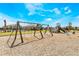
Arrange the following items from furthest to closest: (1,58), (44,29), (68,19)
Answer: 1. (44,29)
2. (68,19)
3. (1,58)

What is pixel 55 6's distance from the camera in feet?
11.4

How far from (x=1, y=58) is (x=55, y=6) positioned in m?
1.40

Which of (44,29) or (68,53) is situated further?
(44,29)

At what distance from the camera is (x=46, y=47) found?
11.6 ft

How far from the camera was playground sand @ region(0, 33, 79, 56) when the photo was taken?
339 centimetres

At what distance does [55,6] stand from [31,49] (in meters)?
0.94

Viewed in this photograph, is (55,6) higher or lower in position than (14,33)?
higher

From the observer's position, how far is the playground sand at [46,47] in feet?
11.1

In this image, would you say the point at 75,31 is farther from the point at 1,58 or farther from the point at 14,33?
the point at 1,58

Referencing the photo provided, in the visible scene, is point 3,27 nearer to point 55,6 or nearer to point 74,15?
Answer: point 55,6

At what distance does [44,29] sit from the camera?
400cm

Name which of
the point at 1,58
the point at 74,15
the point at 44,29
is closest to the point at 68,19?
the point at 74,15

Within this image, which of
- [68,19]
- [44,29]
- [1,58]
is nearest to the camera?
[1,58]

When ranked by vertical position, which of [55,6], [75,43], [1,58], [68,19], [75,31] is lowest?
[1,58]
